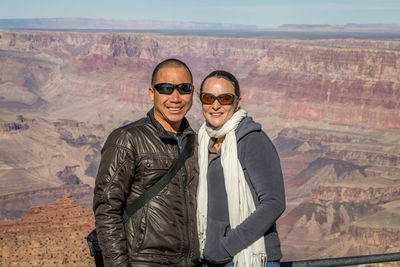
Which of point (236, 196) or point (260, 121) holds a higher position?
point (236, 196)

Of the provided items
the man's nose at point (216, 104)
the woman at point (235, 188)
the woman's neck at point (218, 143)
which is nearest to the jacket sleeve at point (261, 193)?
the woman at point (235, 188)

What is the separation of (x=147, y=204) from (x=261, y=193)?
0.86 m

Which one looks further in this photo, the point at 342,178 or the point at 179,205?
the point at 342,178

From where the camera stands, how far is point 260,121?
115562mm

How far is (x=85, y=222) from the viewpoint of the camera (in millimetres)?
21734

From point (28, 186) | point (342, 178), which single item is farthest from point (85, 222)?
point (342, 178)

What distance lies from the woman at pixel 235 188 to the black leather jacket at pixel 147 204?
0.13m

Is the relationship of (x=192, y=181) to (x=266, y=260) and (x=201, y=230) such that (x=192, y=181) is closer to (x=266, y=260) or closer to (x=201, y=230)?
(x=201, y=230)

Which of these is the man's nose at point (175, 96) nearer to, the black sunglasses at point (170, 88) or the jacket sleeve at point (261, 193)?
the black sunglasses at point (170, 88)

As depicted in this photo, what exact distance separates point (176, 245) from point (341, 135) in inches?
3549

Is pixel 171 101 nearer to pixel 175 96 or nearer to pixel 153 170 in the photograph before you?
pixel 175 96

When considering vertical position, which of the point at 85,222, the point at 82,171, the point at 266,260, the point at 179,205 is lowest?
the point at 82,171

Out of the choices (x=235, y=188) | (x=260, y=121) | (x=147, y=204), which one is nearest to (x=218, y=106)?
(x=235, y=188)

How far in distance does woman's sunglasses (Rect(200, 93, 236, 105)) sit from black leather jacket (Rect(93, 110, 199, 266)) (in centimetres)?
42
